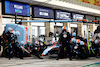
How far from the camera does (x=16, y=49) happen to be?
484 inches

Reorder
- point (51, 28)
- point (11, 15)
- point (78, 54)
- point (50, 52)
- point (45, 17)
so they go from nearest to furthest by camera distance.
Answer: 1. point (78, 54)
2. point (50, 52)
3. point (11, 15)
4. point (45, 17)
5. point (51, 28)

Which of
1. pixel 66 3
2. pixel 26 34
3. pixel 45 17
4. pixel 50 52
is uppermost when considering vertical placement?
pixel 66 3

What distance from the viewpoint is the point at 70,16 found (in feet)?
89.5

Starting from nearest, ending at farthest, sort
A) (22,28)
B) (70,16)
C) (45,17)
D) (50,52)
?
(50,52)
(22,28)
(45,17)
(70,16)

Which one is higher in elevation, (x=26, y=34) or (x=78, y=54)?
(x=26, y=34)

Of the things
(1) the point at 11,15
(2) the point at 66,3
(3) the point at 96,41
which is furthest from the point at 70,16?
(3) the point at 96,41

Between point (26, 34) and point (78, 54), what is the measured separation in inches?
192

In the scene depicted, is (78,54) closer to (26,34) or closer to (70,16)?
(26,34)

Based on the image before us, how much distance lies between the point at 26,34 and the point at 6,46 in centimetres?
203

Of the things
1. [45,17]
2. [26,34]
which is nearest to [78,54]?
[26,34]

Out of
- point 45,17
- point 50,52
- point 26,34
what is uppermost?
point 45,17

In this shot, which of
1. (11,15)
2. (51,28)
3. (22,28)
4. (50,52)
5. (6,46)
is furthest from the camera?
(51,28)

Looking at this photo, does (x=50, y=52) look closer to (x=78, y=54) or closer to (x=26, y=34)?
(x=78, y=54)

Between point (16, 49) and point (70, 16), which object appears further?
point (70, 16)
